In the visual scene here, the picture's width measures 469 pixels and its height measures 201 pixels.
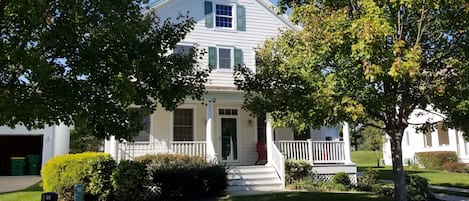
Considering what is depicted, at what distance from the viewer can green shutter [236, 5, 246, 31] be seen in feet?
64.1

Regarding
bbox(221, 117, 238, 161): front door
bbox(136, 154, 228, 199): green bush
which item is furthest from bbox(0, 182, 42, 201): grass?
bbox(221, 117, 238, 161): front door

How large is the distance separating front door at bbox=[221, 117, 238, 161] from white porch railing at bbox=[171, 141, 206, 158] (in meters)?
2.04

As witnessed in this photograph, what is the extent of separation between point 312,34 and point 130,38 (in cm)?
368

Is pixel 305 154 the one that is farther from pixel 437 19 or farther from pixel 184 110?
pixel 437 19

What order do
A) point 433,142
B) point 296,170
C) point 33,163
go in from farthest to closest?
point 433,142 < point 33,163 < point 296,170

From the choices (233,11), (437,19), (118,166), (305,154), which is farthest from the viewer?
(233,11)

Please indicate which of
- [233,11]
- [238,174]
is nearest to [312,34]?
[238,174]

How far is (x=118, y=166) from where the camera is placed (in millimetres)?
12680

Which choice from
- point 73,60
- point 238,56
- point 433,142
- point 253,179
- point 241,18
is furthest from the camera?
point 433,142

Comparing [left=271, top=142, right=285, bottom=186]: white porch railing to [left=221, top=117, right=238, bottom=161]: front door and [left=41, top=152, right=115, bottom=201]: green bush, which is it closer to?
[left=221, top=117, right=238, bottom=161]: front door

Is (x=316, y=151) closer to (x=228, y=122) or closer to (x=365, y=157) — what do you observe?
(x=228, y=122)

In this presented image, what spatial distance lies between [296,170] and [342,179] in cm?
192

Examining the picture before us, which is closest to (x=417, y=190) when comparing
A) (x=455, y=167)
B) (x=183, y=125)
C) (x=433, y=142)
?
(x=183, y=125)

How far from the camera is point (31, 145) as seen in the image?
2602cm
